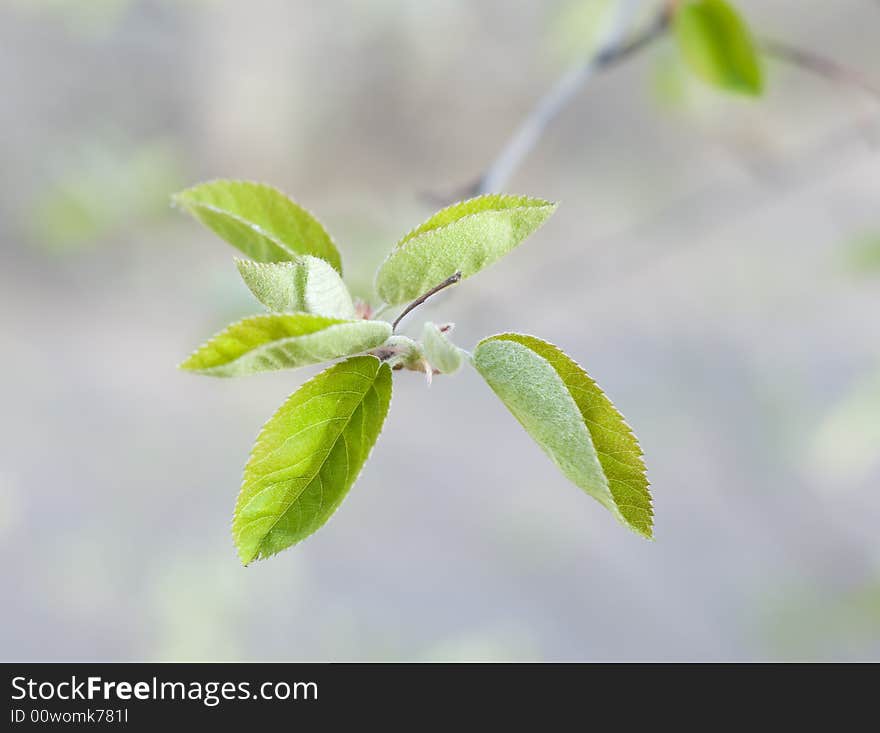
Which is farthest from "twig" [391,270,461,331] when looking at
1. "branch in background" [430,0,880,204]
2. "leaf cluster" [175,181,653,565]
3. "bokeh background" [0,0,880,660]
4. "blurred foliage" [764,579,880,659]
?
"blurred foliage" [764,579,880,659]

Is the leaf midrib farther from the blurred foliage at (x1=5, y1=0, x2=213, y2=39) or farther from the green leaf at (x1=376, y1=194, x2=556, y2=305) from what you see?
the blurred foliage at (x1=5, y1=0, x2=213, y2=39)

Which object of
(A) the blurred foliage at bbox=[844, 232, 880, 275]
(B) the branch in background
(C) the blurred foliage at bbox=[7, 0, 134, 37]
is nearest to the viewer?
(B) the branch in background

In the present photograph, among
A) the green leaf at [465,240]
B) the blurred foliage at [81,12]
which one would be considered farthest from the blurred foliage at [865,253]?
the blurred foliage at [81,12]

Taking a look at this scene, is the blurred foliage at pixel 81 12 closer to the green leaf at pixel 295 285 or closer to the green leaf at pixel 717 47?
the green leaf at pixel 717 47

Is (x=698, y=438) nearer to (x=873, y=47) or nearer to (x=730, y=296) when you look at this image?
(x=730, y=296)

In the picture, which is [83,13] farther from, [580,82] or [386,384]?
[386,384]
